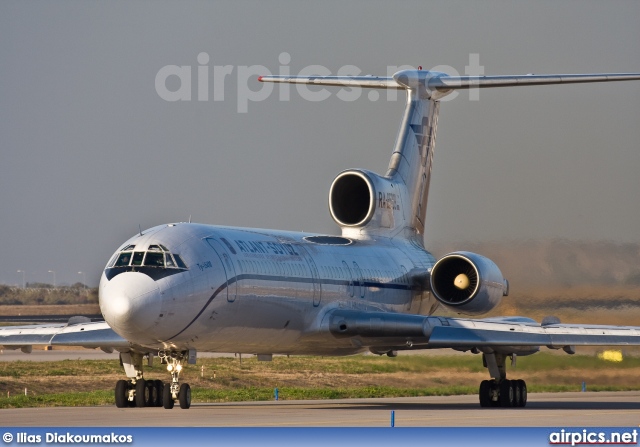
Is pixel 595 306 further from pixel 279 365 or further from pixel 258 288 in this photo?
pixel 279 365

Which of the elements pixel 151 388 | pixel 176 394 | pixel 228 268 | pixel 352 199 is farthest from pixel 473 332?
pixel 176 394

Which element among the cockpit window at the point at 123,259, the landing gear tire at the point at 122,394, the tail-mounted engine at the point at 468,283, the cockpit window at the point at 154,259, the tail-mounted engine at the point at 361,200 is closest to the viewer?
the cockpit window at the point at 154,259

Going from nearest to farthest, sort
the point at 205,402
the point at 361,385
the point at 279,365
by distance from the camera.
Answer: the point at 205,402
the point at 361,385
the point at 279,365

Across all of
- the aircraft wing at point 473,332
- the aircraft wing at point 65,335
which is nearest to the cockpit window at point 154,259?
the aircraft wing at point 65,335

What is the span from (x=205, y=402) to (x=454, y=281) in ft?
25.1

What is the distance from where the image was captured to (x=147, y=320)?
27000 millimetres

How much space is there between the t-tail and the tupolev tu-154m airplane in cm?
4

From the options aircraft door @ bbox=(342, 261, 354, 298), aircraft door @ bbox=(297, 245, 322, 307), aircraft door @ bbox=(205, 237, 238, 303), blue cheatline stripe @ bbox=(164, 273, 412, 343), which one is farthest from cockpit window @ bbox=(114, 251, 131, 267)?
aircraft door @ bbox=(342, 261, 354, 298)

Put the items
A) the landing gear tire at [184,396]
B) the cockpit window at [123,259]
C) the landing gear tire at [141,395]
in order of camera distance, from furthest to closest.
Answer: the landing gear tire at [141,395] → the landing gear tire at [184,396] → the cockpit window at [123,259]

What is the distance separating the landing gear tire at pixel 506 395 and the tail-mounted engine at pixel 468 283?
2995 mm

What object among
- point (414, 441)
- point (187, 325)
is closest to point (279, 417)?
point (187, 325)

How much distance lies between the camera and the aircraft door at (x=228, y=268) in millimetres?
29281

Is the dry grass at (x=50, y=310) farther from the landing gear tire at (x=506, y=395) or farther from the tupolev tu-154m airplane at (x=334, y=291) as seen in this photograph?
the landing gear tire at (x=506, y=395)

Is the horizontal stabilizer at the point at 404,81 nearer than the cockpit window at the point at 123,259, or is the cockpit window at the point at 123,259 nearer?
the cockpit window at the point at 123,259
